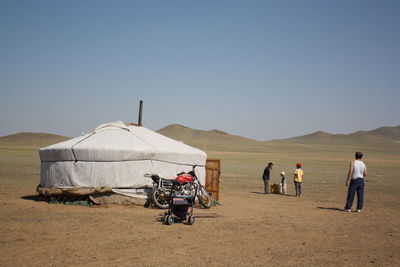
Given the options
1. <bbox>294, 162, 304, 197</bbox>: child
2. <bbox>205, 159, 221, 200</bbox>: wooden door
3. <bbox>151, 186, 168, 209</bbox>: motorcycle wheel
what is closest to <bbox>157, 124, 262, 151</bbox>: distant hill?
<bbox>294, 162, 304, 197</bbox>: child

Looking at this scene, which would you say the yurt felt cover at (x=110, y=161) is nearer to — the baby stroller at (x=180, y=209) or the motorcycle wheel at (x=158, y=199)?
the motorcycle wheel at (x=158, y=199)

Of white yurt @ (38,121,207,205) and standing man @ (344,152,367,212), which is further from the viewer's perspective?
white yurt @ (38,121,207,205)

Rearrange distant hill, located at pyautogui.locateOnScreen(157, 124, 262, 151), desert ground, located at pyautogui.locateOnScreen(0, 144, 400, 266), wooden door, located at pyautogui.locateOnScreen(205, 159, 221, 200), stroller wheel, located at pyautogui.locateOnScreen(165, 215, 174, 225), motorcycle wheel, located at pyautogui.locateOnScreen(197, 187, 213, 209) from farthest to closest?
distant hill, located at pyautogui.locateOnScreen(157, 124, 262, 151) → wooden door, located at pyautogui.locateOnScreen(205, 159, 221, 200) → motorcycle wheel, located at pyautogui.locateOnScreen(197, 187, 213, 209) → stroller wheel, located at pyautogui.locateOnScreen(165, 215, 174, 225) → desert ground, located at pyautogui.locateOnScreen(0, 144, 400, 266)

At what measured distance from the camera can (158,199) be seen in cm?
1124

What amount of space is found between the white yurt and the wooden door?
1489 millimetres

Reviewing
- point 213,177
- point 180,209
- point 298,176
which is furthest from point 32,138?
point 180,209

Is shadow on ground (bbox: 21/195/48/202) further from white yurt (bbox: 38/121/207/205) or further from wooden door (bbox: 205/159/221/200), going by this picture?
wooden door (bbox: 205/159/221/200)

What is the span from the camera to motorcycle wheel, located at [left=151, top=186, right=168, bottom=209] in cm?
1107

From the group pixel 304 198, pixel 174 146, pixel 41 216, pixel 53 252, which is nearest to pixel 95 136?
pixel 174 146

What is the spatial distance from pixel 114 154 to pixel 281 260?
6.43m

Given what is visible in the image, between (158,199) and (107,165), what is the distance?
1.64m

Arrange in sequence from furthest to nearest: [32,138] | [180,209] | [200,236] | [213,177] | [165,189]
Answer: [32,138] → [213,177] → [165,189] → [180,209] → [200,236]

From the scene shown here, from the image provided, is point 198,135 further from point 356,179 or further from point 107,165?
point 356,179

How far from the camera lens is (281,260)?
6.20 metres
